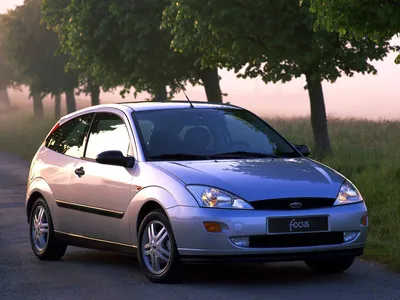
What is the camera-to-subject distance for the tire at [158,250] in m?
8.82

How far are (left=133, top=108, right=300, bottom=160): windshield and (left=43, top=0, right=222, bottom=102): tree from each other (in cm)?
2168

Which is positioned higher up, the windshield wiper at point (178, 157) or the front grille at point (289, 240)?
the windshield wiper at point (178, 157)

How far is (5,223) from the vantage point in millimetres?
14672

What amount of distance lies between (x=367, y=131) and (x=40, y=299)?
2179 centimetres

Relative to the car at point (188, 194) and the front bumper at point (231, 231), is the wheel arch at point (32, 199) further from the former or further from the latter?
the front bumper at point (231, 231)

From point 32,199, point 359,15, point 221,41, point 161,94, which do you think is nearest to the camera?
point 32,199

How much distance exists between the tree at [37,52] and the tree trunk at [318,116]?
32.2m

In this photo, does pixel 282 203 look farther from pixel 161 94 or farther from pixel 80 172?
pixel 161 94

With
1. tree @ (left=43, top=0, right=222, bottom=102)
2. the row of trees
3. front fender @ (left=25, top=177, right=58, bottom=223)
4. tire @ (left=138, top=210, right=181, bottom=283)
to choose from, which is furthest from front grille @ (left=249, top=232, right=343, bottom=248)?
tree @ (left=43, top=0, right=222, bottom=102)

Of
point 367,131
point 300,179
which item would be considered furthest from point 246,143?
point 367,131

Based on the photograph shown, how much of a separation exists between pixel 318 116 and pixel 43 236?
52.0 ft

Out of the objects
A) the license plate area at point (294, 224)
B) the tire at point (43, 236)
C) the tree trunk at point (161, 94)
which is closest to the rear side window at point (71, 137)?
the tire at point (43, 236)

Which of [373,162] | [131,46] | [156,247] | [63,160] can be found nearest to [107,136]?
[63,160]

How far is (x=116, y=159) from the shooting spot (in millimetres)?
9539
